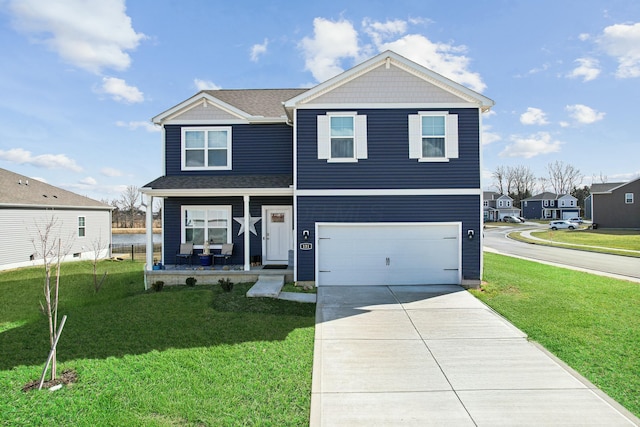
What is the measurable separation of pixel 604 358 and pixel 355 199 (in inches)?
277

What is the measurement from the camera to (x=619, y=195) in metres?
39.0

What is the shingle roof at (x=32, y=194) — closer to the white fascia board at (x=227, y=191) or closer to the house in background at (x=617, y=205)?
the white fascia board at (x=227, y=191)

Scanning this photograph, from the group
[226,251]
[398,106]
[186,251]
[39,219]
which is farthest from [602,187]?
[39,219]

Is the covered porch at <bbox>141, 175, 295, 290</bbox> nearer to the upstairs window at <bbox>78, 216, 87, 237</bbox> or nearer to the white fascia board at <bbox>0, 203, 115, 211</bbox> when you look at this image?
the white fascia board at <bbox>0, 203, 115, 211</bbox>

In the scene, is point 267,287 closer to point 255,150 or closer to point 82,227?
point 255,150

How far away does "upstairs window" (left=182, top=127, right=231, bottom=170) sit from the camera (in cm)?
1302

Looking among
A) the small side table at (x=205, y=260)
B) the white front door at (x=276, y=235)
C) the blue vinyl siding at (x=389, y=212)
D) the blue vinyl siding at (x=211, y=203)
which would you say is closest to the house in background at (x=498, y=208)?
the blue vinyl siding at (x=389, y=212)

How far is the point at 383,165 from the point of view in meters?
11.0

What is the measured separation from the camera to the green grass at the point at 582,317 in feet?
17.7

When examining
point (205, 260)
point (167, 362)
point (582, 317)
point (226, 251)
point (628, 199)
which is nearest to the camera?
point (167, 362)

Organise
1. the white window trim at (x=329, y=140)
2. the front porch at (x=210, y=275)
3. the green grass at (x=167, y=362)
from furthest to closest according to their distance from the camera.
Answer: the front porch at (x=210, y=275) < the white window trim at (x=329, y=140) < the green grass at (x=167, y=362)

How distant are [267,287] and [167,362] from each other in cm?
470

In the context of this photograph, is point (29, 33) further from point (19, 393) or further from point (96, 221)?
point (96, 221)

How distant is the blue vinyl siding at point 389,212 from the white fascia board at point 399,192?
0.34 ft
